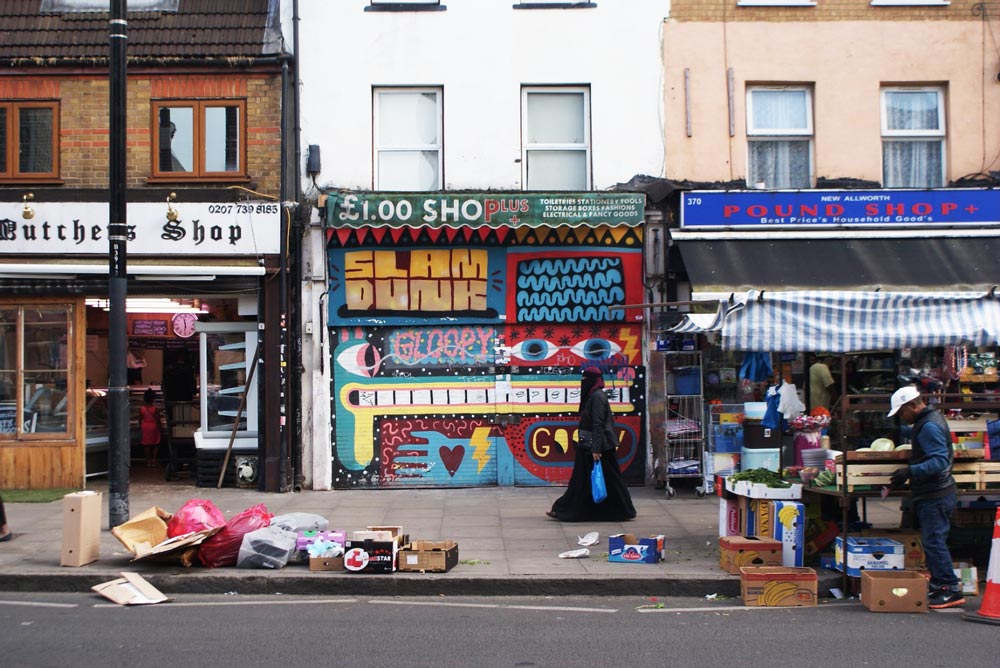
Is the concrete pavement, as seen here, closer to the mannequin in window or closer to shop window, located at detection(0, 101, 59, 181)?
the mannequin in window

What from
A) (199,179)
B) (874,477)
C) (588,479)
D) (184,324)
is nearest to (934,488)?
(874,477)

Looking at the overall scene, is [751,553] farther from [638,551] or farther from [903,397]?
[903,397]

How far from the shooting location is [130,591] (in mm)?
8438

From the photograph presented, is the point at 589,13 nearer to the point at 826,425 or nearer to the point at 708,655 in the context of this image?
the point at 826,425

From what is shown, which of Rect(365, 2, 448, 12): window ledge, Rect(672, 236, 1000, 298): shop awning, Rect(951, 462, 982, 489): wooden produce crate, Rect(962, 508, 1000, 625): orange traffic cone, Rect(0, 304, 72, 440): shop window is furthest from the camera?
Rect(365, 2, 448, 12): window ledge

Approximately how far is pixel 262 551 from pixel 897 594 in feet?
18.2

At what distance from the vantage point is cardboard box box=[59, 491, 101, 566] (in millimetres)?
9148

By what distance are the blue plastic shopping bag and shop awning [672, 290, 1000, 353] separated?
2.40 meters

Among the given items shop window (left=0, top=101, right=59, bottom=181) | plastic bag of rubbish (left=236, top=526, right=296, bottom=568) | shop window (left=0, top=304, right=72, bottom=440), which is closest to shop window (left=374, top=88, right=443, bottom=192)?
shop window (left=0, top=101, right=59, bottom=181)

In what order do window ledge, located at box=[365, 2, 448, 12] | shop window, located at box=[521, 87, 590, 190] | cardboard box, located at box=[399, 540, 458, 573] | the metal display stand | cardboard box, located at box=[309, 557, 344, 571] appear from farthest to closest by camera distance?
shop window, located at box=[521, 87, 590, 190] < window ledge, located at box=[365, 2, 448, 12] < the metal display stand < cardboard box, located at box=[309, 557, 344, 571] < cardboard box, located at box=[399, 540, 458, 573]

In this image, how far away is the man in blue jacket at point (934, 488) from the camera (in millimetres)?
8023

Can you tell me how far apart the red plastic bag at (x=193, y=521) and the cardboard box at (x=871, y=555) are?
226 inches

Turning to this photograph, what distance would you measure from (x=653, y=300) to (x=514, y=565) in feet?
18.7

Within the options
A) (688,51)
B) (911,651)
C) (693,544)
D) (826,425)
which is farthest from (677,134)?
(911,651)
